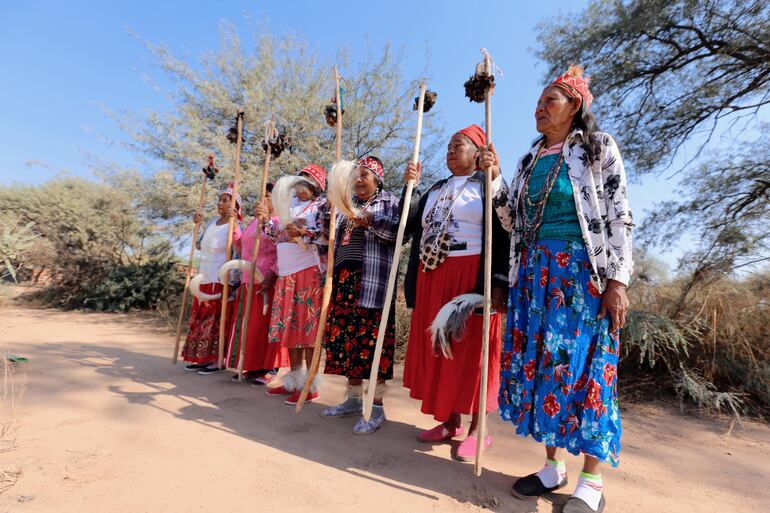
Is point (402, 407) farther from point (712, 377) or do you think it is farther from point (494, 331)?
point (712, 377)

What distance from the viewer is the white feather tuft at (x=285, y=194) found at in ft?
12.1

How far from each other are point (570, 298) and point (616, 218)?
0.43 metres

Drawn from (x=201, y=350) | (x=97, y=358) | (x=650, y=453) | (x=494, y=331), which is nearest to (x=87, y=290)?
(x=97, y=358)

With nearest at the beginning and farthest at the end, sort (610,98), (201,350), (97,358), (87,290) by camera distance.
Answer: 1. (201,350)
2. (97,358)
3. (610,98)
4. (87,290)

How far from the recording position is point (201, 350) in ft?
14.4

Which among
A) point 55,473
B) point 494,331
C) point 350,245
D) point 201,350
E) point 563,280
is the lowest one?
point 55,473

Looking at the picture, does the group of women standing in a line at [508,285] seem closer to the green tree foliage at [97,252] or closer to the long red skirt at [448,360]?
the long red skirt at [448,360]

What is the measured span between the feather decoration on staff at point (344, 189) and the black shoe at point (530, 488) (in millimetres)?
1891

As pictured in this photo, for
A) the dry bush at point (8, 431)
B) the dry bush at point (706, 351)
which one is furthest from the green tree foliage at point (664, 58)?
the dry bush at point (8, 431)

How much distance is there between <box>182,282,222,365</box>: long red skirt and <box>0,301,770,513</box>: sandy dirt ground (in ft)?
1.69

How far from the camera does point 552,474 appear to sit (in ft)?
6.88

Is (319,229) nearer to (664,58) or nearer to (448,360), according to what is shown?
(448,360)

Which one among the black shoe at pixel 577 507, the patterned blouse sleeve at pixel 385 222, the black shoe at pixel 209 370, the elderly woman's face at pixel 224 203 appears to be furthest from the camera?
the elderly woman's face at pixel 224 203

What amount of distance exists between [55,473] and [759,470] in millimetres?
4004
